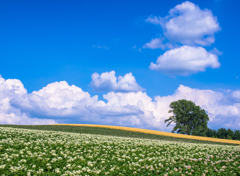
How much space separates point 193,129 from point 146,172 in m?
70.4

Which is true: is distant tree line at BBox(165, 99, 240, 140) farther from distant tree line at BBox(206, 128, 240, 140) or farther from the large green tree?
distant tree line at BBox(206, 128, 240, 140)

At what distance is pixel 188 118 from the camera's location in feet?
260

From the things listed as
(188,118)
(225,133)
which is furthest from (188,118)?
(225,133)

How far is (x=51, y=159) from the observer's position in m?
14.4

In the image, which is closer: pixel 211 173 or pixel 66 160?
pixel 211 173

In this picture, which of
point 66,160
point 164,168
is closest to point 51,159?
point 66,160

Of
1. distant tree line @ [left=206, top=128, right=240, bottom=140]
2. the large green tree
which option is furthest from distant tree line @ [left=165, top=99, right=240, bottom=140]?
distant tree line @ [left=206, top=128, right=240, bottom=140]

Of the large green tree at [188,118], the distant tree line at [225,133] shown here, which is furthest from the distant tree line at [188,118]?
the distant tree line at [225,133]

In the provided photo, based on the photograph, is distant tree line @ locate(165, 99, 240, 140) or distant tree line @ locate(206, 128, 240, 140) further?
distant tree line @ locate(206, 128, 240, 140)

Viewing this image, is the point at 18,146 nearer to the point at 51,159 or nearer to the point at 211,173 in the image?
the point at 51,159

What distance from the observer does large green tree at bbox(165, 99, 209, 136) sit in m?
76.2

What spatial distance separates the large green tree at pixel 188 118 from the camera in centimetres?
7619

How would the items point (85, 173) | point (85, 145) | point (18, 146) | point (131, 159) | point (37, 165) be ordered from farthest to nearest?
point (85, 145), point (18, 146), point (131, 159), point (37, 165), point (85, 173)

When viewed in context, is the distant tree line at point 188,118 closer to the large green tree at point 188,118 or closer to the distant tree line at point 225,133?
the large green tree at point 188,118
